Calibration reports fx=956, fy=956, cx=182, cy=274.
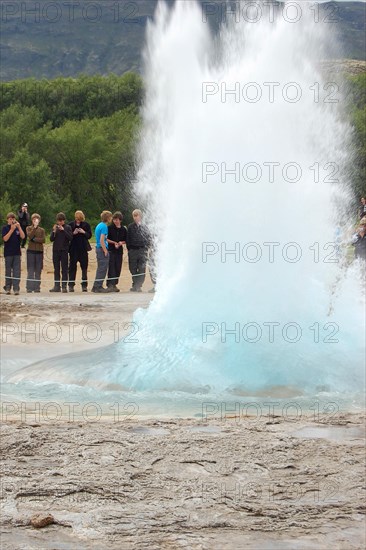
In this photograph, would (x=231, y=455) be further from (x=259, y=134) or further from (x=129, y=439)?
(x=259, y=134)

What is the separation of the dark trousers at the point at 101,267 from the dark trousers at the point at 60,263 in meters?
0.53

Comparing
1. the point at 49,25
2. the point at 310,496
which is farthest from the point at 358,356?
→ the point at 49,25

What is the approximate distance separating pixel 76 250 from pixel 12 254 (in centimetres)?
105

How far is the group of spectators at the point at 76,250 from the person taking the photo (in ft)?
51.2

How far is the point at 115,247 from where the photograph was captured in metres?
15.8

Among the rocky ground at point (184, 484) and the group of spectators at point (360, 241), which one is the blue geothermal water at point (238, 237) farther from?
the group of spectators at point (360, 241)

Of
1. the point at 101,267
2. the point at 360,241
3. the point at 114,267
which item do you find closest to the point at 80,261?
the point at 101,267

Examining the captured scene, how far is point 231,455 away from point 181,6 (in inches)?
334

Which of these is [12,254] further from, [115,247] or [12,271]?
[115,247]

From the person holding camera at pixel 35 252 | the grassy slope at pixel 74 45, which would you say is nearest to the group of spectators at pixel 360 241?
the person holding camera at pixel 35 252

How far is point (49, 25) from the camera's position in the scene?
174 m

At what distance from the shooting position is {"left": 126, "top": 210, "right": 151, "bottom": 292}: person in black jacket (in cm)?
1559

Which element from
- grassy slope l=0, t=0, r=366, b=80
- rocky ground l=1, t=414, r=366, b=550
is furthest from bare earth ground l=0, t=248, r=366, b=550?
grassy slope l=0, t=0, r=366, b=80

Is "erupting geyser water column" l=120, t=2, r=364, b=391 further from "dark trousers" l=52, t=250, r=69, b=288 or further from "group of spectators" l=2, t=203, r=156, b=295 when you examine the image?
"dark trousers" l=52, t=250, r=69, b=288
